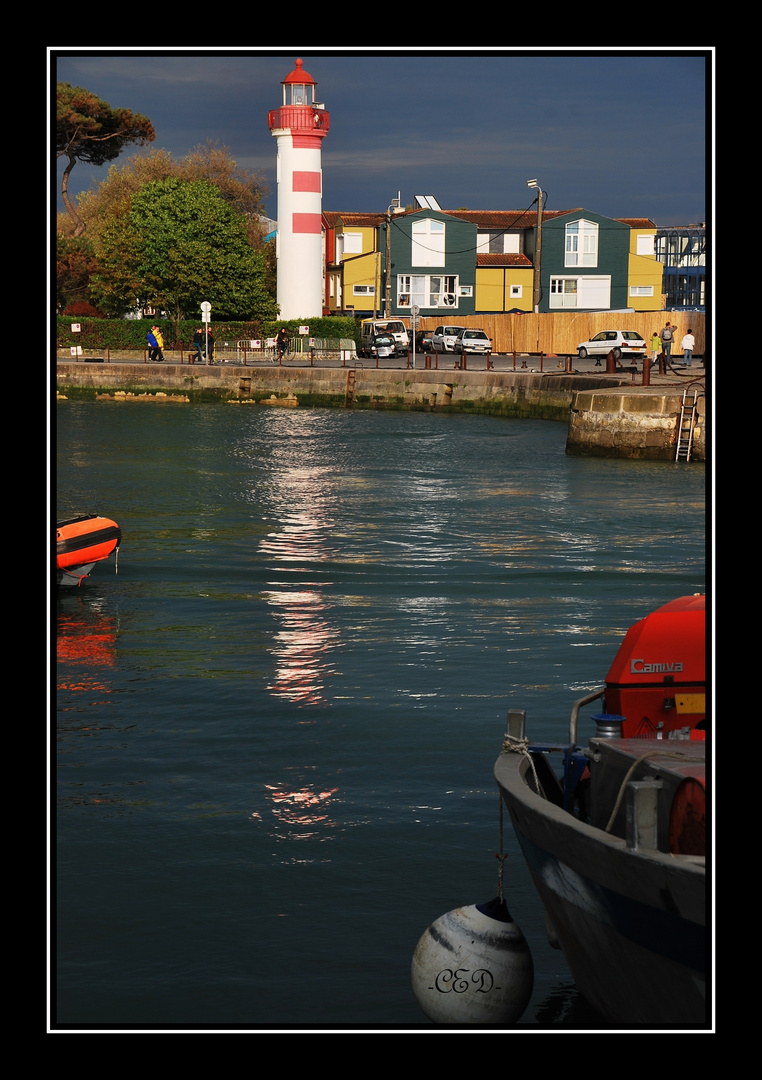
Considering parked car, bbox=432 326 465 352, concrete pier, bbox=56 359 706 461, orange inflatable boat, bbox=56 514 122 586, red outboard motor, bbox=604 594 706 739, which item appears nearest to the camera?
red outboard motor, bbox=604 594 706 739

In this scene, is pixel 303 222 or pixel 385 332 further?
pixel 303 222

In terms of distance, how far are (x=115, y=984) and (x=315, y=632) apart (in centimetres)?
819

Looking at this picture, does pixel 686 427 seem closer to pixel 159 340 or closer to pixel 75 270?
pixel 159 340

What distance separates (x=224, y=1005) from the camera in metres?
6.20

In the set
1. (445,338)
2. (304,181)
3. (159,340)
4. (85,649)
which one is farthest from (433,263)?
(85,649)

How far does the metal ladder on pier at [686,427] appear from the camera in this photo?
30891 mm

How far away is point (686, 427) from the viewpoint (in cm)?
3105

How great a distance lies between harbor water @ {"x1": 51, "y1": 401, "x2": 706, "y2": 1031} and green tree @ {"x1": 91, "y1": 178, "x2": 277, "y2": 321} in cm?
2726

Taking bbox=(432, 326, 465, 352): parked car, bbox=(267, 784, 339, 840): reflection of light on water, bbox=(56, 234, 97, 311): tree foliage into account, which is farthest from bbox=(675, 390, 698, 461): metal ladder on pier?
bbox=(56, 234, 97, 311): tree foliage

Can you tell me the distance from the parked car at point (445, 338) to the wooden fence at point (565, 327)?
267 cm

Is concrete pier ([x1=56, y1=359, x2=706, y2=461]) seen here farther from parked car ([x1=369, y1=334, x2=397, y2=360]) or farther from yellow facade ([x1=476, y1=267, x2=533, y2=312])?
yellow facade ([x1=476, y1=267, x2=533, y2=312])

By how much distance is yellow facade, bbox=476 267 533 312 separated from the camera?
67.2 metres

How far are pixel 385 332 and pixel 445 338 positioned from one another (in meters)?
2.58

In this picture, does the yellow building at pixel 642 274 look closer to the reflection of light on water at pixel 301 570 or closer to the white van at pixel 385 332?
the white van at pixel 385 332
